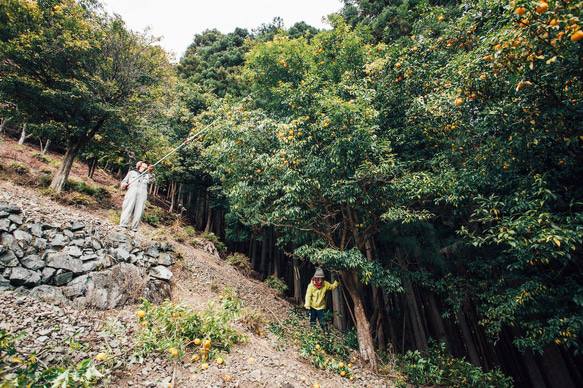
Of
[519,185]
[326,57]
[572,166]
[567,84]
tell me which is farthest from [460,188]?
[326,57]

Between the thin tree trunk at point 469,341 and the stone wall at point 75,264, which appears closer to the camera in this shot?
the stone wall at point 75,264

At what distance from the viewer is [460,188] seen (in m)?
4.23

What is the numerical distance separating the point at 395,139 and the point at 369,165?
197cm

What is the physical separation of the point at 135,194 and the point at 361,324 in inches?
223

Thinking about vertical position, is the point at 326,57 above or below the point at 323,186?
above

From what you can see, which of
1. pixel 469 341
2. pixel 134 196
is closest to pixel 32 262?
pixel 134 196

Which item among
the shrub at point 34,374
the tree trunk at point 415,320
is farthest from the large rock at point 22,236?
the tree trunk at point 415,320

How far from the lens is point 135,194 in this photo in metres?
5.48

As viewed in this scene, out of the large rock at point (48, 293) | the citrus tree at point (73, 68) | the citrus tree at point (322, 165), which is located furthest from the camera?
the citrus tree at point (73, 68)

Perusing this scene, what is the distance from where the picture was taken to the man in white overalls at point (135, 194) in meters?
5.44

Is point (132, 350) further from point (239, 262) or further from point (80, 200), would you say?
point (239, 262)

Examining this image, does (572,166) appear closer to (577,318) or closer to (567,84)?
(567,84)

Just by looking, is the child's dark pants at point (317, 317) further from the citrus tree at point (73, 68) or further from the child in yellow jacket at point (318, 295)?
the citrus tree at point (73, 68)

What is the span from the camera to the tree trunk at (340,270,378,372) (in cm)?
503
